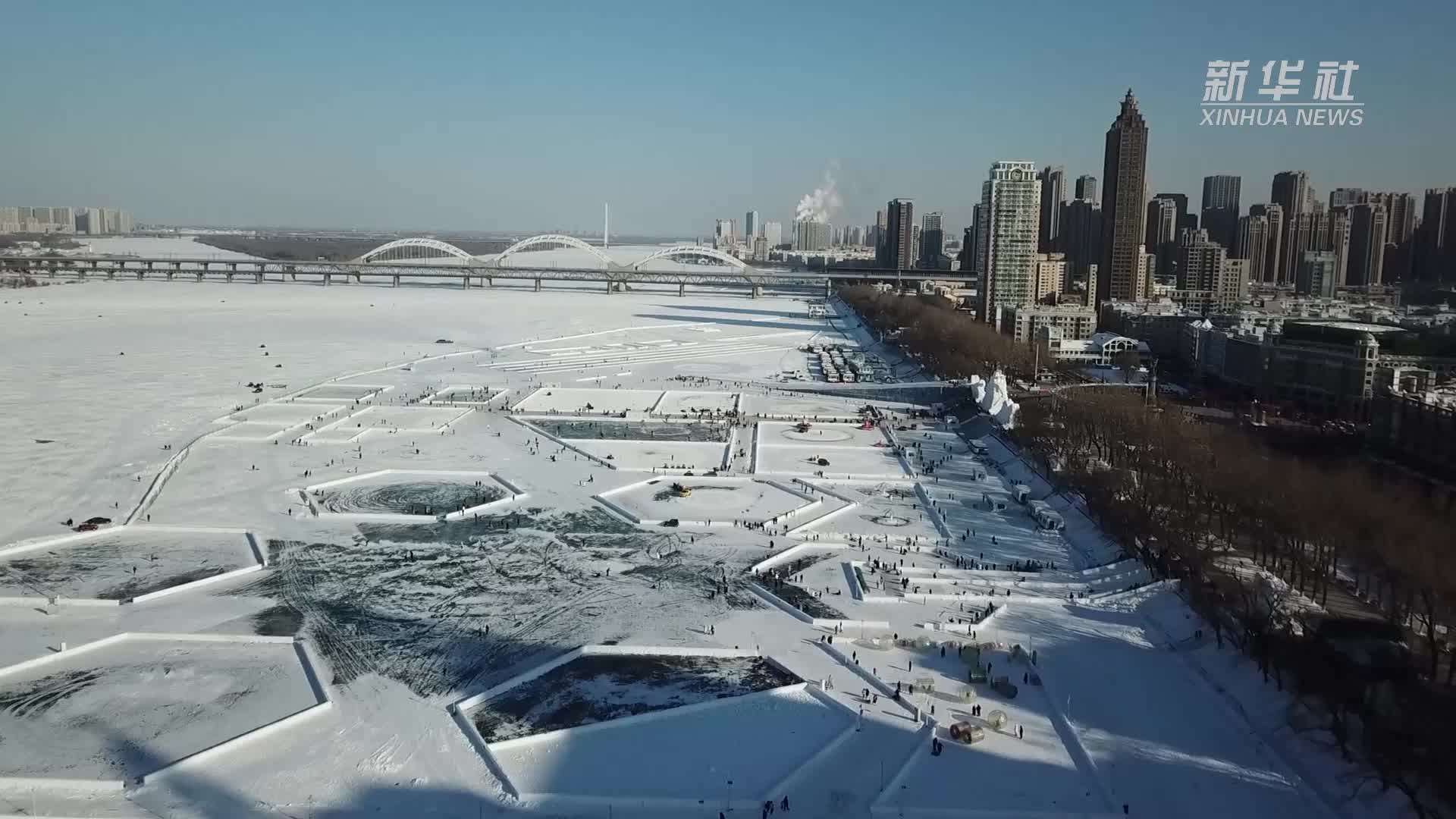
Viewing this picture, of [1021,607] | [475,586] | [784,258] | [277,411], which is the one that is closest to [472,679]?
[475,586]

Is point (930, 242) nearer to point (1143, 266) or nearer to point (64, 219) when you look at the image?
point (1143, 266)

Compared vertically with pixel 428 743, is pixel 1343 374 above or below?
above

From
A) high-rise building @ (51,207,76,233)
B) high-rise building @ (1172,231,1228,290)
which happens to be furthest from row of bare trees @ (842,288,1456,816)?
high-rise building @ (51,207,76,233)

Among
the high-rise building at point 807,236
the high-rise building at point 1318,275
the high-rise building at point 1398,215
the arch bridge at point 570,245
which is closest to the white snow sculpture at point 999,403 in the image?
the high-rise building at point 1318,275

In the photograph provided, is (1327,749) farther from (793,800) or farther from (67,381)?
(67,381)

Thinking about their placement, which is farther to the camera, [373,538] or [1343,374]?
[1343,374]

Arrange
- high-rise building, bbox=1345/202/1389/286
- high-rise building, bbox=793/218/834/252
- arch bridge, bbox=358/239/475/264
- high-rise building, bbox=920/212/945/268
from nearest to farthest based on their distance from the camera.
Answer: high-rise building, bbox=1345/202/1389/286, arch bridge, bbox=358/239/475/264, high-rise building, bbox=920/212/945/268, high-rise building, bbox=793/218/834/252

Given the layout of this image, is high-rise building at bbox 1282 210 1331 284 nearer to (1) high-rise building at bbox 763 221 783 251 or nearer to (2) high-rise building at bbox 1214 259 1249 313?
(2) high-rise building at bbox 1214 259 1249 313
